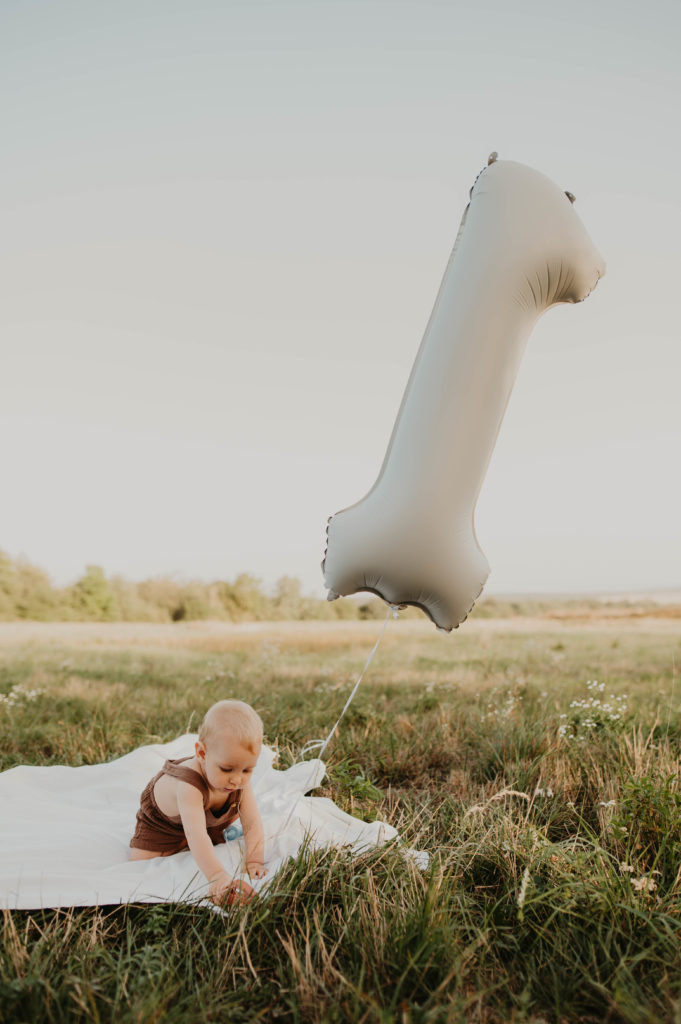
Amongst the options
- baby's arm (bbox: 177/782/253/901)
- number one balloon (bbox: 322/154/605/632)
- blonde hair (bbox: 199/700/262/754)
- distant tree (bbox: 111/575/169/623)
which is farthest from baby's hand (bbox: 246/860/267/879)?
distant tree (bbox: 111/575/169/623)

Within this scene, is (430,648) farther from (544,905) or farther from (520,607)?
(520,607)

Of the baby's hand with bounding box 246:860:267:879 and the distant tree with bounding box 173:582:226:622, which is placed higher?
the distant tree with bounding box 173:582:226:622

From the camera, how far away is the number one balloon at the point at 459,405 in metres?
3.24

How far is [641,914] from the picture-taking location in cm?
223

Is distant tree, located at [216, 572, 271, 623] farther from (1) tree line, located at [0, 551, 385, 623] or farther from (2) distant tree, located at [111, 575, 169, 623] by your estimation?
(2) distant tree, located at [111, 575, 169, 623]

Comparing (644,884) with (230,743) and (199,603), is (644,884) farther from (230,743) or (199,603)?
(199,603)

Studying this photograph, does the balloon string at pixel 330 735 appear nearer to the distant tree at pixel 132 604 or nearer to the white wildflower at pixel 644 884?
the white wildflower at pixel 644 884

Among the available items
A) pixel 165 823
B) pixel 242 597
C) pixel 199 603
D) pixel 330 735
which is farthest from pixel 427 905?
pixel 199 603

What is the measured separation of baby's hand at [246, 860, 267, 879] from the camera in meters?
2.83

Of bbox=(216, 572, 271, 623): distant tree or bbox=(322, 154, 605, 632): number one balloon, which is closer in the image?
bbox=(322, 154, 605, 632): number one balloon

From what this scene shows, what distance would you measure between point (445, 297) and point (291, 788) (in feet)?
8.91

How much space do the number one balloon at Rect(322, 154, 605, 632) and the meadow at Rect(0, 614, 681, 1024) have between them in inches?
43.7

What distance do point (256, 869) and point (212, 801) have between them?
0.34 metres

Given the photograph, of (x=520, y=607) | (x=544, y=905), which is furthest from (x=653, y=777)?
(x=520, y=607)
